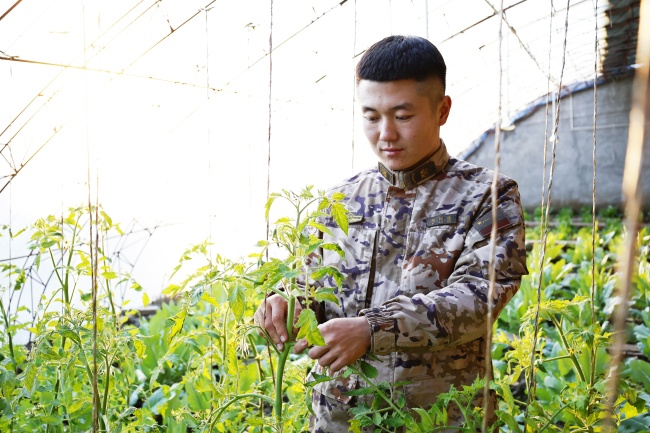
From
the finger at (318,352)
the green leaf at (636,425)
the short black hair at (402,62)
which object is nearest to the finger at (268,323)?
the finger at (318,352)

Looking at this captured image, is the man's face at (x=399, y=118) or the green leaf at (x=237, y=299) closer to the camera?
the green leaf at (x=237, y=299)

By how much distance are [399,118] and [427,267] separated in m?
0.33

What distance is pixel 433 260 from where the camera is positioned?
1421 millimetres

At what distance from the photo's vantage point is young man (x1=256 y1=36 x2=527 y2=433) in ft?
4.13

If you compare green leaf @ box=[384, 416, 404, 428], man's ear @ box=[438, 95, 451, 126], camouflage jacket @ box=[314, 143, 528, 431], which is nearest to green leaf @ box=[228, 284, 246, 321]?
camouflage jacket @ box=[314, 143, 528, 431]

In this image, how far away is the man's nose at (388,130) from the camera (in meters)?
1.42

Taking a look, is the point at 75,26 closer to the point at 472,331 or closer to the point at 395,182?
the point at 395,182

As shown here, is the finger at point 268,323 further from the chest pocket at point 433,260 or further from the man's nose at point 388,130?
the man's nose at point 388,130

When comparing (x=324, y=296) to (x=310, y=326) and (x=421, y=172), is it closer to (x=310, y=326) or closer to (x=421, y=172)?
(x=310, y=326)

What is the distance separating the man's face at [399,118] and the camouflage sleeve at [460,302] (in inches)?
8.7

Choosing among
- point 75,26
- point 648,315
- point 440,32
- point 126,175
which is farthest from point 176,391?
point 440,32

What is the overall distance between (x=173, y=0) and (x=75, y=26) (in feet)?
2.28

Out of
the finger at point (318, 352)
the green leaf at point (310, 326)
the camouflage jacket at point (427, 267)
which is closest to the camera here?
the green leaf at point (310, 326)

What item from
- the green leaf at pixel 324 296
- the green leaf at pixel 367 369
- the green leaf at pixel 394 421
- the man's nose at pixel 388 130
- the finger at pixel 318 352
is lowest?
the green leaf at pixel 394 421
